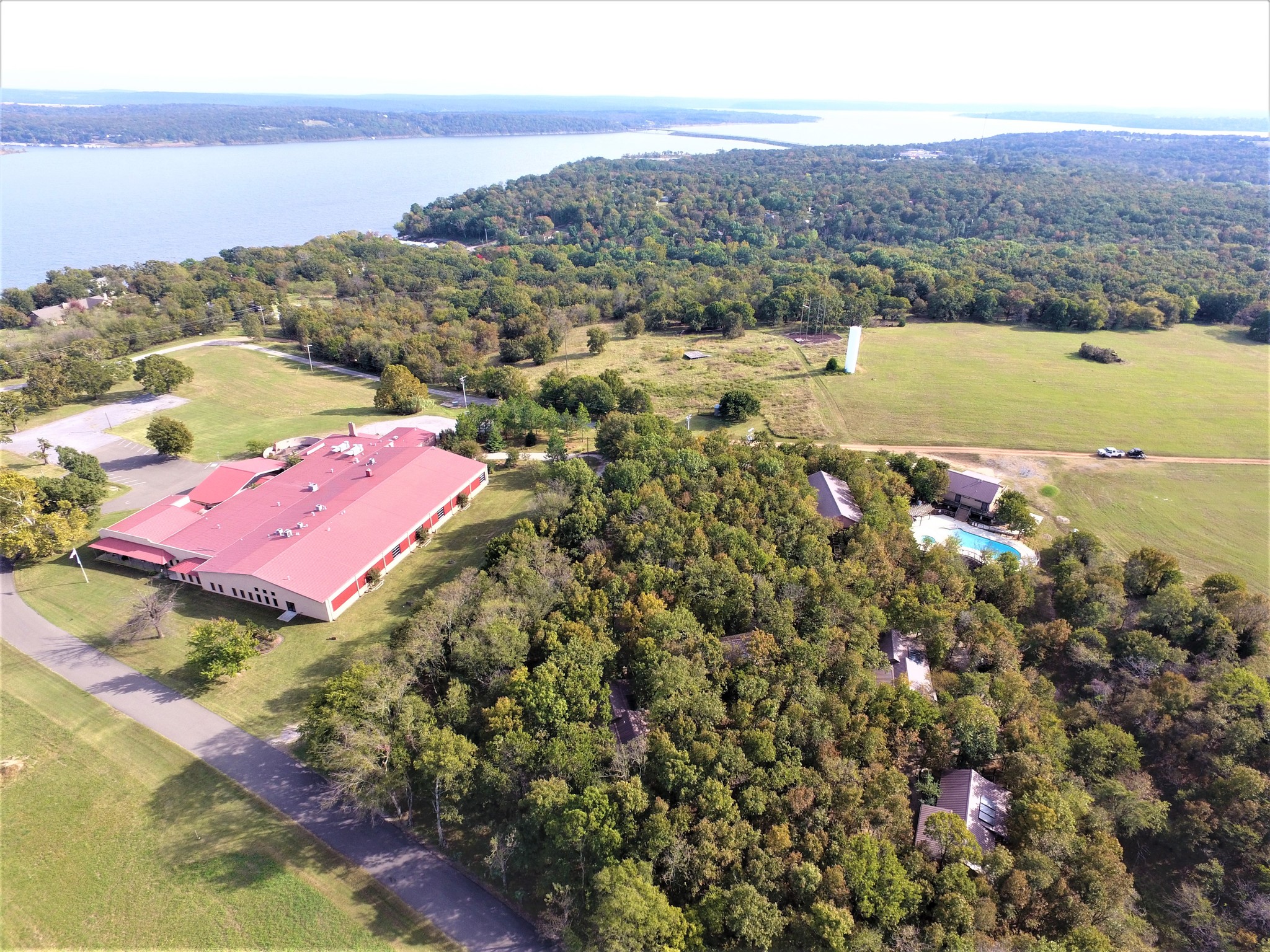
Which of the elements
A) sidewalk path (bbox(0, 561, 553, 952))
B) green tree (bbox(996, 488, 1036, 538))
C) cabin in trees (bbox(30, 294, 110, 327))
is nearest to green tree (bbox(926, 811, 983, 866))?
sidewalk path (bbox(0, 561, 553, 952))

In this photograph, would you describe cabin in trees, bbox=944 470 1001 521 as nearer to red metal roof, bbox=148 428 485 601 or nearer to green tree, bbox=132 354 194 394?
red metal roof, bbox=148 428 485 601

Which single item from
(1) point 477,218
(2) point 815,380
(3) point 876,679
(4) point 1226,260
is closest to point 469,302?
(2) point 815,380

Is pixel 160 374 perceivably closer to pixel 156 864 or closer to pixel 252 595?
pixel 252 595

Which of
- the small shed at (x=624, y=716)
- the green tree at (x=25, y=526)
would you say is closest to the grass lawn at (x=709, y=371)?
the small shed at (x=624, y=716)

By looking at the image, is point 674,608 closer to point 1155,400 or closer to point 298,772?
point 298,772

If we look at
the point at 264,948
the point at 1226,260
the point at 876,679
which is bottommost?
the point at 264,948

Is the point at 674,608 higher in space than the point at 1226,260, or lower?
lower
